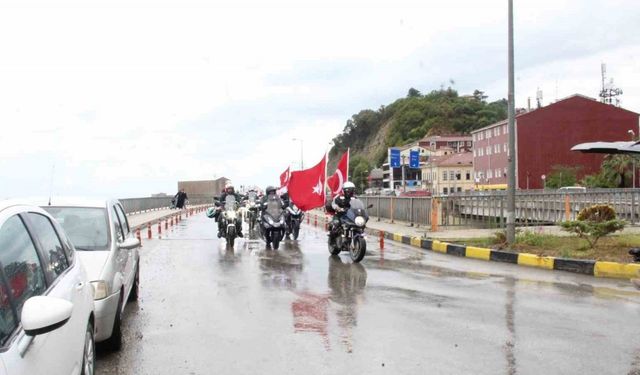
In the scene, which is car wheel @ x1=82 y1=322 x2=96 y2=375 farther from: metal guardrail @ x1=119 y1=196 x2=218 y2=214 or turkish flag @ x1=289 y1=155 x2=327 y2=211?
metal guardrail @ x1=119 y1=196 x2=218 y2=214

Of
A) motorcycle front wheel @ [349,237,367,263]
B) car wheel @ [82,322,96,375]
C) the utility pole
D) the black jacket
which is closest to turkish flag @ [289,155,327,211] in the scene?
motorcycle front wheel @ [349,237,367,263]

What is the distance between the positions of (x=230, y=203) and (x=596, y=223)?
30.2 ft

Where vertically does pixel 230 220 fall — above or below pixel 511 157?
below

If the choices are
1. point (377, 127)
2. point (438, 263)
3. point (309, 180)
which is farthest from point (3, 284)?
point (377, 127)

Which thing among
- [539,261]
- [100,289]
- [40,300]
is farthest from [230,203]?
[40,300]

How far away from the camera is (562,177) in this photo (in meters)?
71.6

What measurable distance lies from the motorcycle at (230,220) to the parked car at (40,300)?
1183 centimetres

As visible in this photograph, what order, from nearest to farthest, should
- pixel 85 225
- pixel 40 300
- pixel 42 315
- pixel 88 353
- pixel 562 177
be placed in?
pixel 42 315 → pixel 40 300 → pixel 88 353 → pixel 85 225 → pixel 562 177

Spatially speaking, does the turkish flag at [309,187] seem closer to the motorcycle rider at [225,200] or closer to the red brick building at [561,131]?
the motorcycle rider at [225,200]

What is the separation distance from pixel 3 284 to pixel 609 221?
11793 millimetres

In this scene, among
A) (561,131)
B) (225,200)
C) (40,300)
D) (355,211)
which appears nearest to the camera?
(40,300)

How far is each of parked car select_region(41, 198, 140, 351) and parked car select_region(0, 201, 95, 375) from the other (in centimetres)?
92

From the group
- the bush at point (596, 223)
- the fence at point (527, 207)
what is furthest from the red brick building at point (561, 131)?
the bush at point (596, 223)

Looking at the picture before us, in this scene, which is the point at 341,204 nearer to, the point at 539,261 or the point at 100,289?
the point at 539,261
